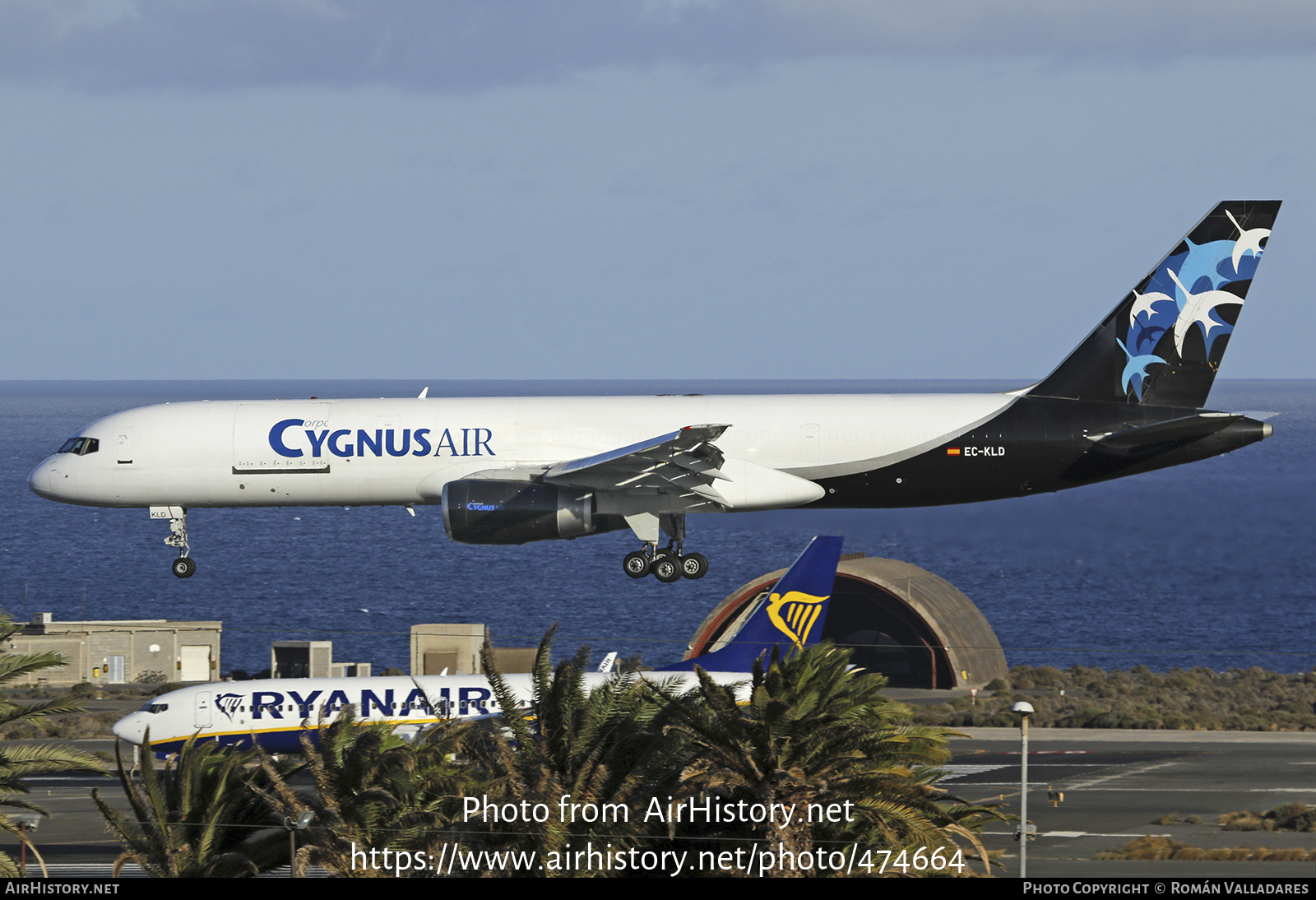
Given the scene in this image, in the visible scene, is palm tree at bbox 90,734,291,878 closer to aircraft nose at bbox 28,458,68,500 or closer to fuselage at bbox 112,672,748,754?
fuselage at bbox 112,672,748,754

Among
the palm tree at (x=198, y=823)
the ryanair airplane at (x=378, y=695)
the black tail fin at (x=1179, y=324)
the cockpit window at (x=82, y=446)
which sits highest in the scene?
the black tail fin at (x=1179, y=324)

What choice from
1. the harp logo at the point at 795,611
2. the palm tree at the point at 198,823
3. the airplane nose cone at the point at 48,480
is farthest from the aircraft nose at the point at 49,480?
the harp logo at the point at 795,611

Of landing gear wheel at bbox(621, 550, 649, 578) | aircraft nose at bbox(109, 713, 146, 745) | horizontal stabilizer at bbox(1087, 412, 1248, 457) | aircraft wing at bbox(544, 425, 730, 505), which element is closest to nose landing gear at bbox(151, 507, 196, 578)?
aircraft nose at bbox(109, 713, 146, 745)

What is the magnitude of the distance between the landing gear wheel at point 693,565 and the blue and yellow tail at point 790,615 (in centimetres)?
372

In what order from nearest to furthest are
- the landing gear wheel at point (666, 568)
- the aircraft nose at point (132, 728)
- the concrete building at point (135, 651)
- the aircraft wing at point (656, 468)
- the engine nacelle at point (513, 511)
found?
the aircraft wing at point (656, 468) < the engine nacelle at point (513, 511) < the landing gear wheel at point (666, 568) < the aircraft nose at point (132, 728) < the concrete building at point (135, 651)

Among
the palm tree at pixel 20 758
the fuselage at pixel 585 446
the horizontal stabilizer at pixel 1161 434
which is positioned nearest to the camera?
the palm tree at pixel 20 758

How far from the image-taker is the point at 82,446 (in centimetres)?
4522

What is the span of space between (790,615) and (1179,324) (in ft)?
43.4

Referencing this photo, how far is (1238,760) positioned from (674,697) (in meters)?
35.0

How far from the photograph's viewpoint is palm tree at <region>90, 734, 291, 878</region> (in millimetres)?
28375

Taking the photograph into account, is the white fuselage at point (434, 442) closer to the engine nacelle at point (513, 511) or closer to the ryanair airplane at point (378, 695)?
the engine nacelle at point (513, 511)

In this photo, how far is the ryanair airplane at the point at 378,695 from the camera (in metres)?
46.2

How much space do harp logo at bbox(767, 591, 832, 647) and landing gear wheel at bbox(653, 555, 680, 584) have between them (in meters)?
4.66
